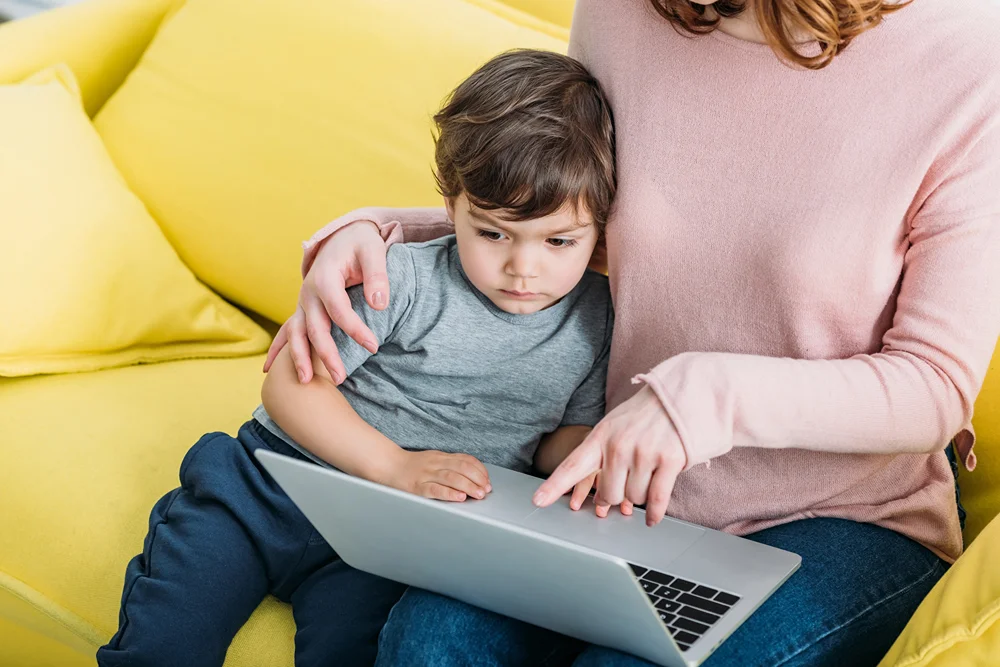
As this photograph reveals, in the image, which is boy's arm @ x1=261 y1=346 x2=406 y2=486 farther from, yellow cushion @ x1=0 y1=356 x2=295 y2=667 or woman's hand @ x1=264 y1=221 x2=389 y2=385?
yellow cushion @ x1=0 y1=356 x2=295 y2=667

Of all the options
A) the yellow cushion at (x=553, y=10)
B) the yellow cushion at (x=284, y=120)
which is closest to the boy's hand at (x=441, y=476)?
the yellow cushion at (x=284, y=120)

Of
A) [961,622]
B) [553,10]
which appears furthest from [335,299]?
[553,10]

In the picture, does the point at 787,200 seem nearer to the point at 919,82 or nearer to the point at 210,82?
the point at 919,82

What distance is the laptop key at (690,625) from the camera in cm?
85

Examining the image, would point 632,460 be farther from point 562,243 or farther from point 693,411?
point 562,243

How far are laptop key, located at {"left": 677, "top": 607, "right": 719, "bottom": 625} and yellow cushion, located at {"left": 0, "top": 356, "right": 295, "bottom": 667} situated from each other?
491mm

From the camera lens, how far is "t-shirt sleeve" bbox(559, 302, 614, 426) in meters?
1.19

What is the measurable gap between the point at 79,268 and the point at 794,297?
3.42ft

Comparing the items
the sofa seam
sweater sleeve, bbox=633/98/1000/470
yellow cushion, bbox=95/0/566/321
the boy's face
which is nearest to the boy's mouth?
the boy's face

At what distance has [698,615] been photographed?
86 cm

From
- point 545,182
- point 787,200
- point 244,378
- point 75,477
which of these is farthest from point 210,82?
point 787,200

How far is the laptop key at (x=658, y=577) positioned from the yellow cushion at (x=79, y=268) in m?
0.96

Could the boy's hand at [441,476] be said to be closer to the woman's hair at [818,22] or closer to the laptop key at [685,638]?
the laptop key at [685,638]

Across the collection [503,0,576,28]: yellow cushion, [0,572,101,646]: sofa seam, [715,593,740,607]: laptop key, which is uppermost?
[503,0,576,28]: yellow cushion
